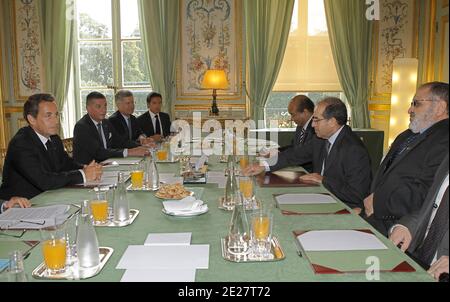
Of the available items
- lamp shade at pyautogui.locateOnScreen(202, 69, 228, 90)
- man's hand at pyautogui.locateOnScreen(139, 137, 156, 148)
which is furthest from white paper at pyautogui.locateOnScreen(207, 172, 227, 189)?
lamp shade at pyautogui.locateOnScreen(202, 69, 228, 90)

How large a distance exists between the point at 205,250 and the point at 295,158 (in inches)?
76.9

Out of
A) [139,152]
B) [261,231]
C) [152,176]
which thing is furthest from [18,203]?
[139,152]

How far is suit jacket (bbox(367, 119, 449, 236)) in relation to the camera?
7.54 feet

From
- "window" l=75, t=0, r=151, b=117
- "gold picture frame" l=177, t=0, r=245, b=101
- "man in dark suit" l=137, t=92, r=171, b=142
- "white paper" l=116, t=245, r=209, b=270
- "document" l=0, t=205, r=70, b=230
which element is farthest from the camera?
"window" l=75, t=0, r=151, b=117

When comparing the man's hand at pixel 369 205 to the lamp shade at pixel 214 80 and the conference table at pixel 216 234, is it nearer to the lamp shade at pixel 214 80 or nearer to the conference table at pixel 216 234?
the conference table at pixel 216 234

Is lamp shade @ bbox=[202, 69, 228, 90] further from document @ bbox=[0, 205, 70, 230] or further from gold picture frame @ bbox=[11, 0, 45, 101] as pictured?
document @ bbox=[0, 205, 70, 230]

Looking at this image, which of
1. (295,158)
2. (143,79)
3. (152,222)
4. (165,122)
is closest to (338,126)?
(295,158)

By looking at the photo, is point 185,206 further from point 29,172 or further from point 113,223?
point 29,172

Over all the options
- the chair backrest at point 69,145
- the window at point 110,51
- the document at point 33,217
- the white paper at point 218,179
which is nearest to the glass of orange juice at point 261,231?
the document at point 33,217

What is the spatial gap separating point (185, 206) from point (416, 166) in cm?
128

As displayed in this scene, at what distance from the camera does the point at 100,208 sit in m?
1.81

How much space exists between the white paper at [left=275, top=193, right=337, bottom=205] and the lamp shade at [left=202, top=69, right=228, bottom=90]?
3854 mm

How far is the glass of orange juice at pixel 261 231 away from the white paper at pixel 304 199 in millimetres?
Result: 625

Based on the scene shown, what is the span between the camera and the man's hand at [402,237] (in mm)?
1921
